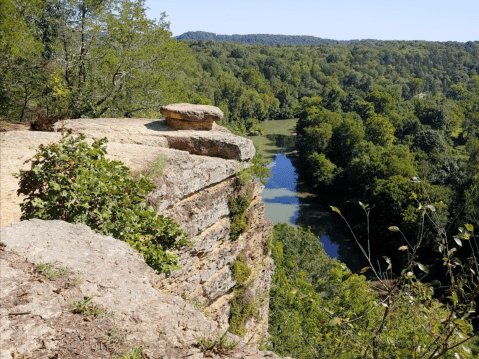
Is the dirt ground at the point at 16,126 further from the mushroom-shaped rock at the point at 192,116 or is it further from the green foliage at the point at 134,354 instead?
the green foliage at the point at 134,354

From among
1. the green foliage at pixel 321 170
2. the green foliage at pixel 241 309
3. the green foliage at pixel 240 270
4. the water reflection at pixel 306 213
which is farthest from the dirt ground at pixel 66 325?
the green foliage at pixel 321 170

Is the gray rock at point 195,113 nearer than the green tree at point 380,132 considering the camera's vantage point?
Yes

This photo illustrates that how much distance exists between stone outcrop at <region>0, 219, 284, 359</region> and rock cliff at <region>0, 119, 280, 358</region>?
2 centimetres

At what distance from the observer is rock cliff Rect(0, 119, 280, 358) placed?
486 cm

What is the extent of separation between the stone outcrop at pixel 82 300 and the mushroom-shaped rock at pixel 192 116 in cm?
755

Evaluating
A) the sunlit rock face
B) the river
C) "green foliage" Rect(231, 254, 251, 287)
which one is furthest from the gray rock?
the river

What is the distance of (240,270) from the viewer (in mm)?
11398

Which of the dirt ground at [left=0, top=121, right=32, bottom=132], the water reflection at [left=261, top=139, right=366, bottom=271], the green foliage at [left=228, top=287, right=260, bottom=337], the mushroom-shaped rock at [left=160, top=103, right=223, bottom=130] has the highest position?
the mushroom-shaped rock at [left=160, top=103, right=223, bottom=130]

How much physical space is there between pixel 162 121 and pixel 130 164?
5041 mm

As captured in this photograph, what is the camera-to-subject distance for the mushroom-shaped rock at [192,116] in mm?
12641

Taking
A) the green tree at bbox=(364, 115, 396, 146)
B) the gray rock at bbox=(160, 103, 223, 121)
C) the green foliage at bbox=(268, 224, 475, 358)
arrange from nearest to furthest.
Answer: the green foliage at bbox=(268, 224, 475, 358), the gray rock at bbox=(160, 103, 223, 121), the green tree at bbox=(364, 115, 396, 146)

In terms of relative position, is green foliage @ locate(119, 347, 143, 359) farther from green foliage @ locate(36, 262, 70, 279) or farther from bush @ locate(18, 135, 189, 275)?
bush @ locate(18, 135, 189, 275)

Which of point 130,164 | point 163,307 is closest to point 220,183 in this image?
point 130,164

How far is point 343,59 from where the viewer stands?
140125mm
